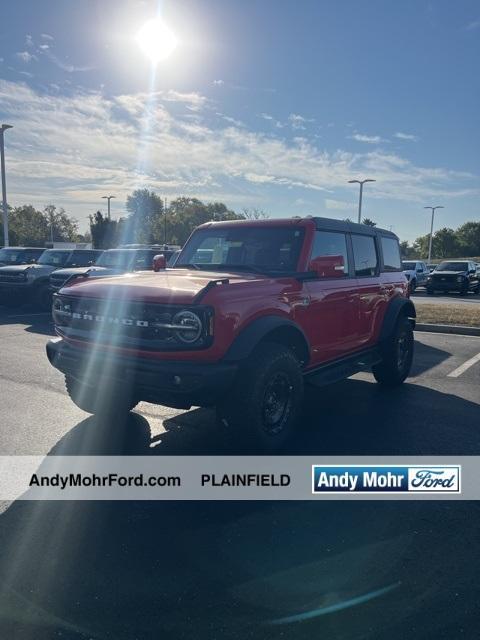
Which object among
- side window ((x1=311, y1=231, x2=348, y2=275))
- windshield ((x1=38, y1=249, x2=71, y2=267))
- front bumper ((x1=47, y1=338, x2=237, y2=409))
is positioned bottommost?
front bumper ((x1=47, y1=338, x2=237, y2=409))

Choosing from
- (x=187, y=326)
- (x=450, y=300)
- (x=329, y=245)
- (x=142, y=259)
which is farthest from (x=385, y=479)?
(x=450, y=300)

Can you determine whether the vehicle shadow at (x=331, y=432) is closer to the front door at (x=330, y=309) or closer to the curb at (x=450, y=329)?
the front door at (x=330, y=309)

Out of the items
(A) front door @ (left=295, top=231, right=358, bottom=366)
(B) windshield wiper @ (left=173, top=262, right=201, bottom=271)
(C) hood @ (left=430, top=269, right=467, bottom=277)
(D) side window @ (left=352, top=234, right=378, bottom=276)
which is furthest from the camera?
(C) hood @ (left=430, top=269, right=467, bottom=277)

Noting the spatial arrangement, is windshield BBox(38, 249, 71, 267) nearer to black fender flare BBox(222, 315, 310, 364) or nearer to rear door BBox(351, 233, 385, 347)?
rear door BBox(351, 233, 385, 347)

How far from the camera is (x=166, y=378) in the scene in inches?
142

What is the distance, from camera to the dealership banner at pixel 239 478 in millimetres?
3629

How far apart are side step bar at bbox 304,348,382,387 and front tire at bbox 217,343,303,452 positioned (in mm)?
540

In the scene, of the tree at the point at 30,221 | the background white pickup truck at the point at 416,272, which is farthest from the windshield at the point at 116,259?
the tree at the point at 30,221

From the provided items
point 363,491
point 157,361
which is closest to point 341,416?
point 363,491

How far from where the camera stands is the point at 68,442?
4.49 metres

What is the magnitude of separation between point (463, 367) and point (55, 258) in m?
12.3

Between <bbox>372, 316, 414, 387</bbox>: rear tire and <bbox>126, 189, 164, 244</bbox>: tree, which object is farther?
<bbox>126, 189, 164, 244</bbox>: tree

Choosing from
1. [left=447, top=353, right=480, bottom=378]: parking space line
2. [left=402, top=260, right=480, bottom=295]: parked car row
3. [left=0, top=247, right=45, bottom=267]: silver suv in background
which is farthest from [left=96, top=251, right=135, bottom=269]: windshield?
[left=402, top=260, right=480, bottom=295]: parked car row

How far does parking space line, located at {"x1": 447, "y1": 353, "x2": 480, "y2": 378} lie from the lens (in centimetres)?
735
